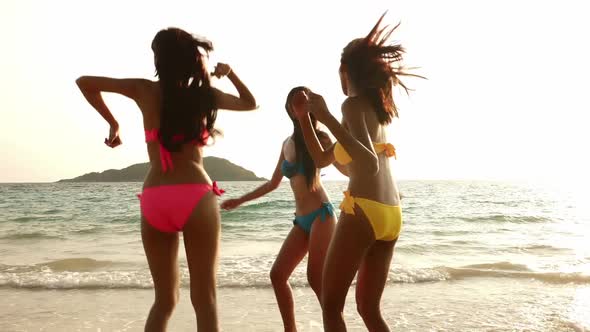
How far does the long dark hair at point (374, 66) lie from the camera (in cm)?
307

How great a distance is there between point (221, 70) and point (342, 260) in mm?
1220

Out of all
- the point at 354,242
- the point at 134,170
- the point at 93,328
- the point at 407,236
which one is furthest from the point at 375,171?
the point at 134,170

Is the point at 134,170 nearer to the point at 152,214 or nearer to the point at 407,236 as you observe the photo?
the point at 407,236

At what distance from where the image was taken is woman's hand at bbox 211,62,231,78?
3100mm

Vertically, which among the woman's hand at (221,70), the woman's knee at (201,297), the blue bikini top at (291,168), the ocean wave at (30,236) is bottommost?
the ocean wave at (30,236)

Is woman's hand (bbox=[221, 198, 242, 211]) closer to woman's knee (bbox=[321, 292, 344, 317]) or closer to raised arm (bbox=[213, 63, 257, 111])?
raised arm (bbox=[213, 63, 257, 111])

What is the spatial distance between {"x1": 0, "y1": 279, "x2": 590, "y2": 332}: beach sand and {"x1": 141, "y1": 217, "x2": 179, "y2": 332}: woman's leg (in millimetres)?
3066

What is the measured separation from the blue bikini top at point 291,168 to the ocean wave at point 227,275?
13.9 ft

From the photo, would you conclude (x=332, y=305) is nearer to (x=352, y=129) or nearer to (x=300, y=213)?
(x=352, y=129)

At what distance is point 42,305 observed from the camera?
710 centimetres

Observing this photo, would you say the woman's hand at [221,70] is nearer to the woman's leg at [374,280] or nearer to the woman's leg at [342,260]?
the woman's leg at [342,260]

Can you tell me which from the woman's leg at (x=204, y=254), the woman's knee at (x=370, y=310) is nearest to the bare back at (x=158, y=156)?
the woman's leg at (x=204, y=254)

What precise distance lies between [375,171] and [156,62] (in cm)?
125

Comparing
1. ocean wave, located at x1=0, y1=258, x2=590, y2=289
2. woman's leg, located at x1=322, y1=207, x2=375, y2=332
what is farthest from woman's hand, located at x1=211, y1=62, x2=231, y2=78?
ocean wave, located at x1=0, y1=258, x2=590, y2=289
